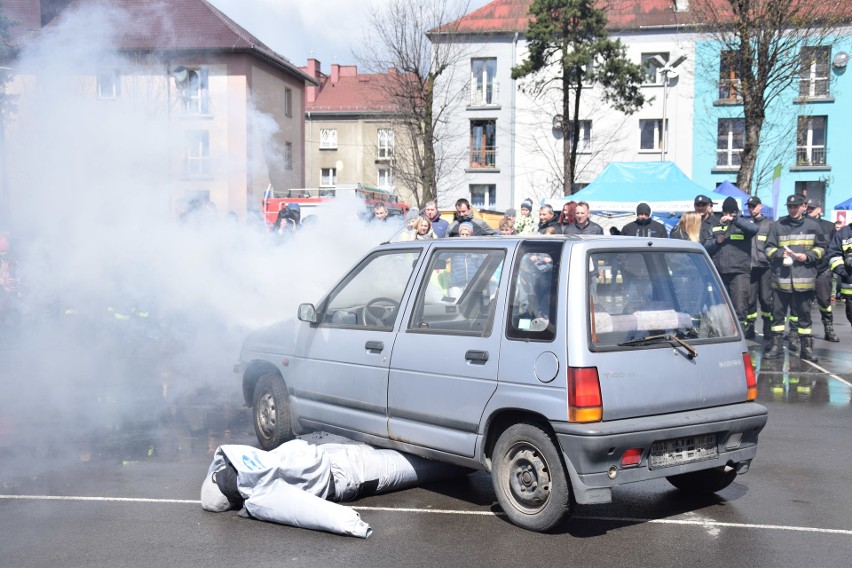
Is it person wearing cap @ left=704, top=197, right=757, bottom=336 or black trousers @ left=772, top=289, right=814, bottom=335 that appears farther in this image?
person wearing cap @ left=704, top=197, right=757, bottom=336

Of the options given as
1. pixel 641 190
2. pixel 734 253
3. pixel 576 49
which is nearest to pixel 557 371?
pixel 734 253

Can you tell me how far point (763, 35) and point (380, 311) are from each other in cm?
2056

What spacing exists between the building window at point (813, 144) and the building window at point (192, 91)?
36.8 meters

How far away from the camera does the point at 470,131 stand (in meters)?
46.0

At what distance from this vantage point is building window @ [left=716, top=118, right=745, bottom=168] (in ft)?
140

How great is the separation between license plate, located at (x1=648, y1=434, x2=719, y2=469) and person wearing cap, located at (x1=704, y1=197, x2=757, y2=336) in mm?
Answer: 7421

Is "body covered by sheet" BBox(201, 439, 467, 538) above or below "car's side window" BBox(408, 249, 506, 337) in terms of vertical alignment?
below

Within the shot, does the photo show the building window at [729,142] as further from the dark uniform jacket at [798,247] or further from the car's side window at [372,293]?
the car's side window at [372,293]

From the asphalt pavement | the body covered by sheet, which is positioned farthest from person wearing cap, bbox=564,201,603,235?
the body covered by sheet

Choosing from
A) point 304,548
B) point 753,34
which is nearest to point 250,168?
point 304,548

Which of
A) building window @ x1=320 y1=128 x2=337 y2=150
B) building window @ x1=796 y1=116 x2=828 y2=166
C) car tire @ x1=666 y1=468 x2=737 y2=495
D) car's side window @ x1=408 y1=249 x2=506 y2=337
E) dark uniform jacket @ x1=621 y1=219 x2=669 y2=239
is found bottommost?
car tire @ x1=666 y1=468 x2=737 y2=495

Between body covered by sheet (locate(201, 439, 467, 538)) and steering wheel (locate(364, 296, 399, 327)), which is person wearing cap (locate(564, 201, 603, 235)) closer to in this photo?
steering wheel (locate(364, 296, 399, 327))

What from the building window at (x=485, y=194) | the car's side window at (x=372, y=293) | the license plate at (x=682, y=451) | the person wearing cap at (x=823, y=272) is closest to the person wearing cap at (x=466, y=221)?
the car's side window at (x=372, y=293)

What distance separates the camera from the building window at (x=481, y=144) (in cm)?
4597
